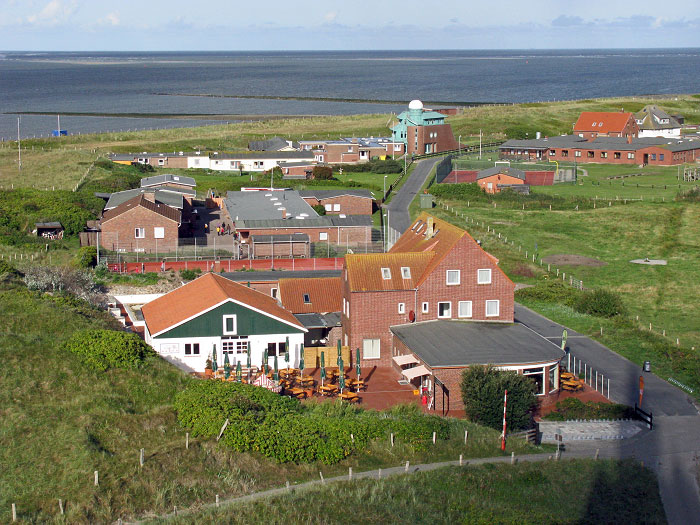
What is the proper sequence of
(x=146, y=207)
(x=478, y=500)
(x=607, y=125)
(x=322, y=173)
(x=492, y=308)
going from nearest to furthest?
(x=478, y=500) → (x=492, y=308) → (x=146, y=207) → (x=322, y=173) → (x=607, y=125)

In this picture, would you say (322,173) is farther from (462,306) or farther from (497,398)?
(497,398)

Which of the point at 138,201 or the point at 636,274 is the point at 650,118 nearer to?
the point at 636,274

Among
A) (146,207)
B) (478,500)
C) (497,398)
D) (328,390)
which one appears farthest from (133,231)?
(478,500)

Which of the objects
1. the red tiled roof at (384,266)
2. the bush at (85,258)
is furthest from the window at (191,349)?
the bush at (85,258)

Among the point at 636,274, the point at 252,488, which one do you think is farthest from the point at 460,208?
the point at 252,488

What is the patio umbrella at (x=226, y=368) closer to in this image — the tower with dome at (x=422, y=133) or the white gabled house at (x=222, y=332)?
the white gabled house at (x=222, y=332)

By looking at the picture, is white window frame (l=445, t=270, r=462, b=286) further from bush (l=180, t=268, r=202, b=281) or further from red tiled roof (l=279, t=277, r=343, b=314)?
bush (l=180, t=268, r=202, b=281)
